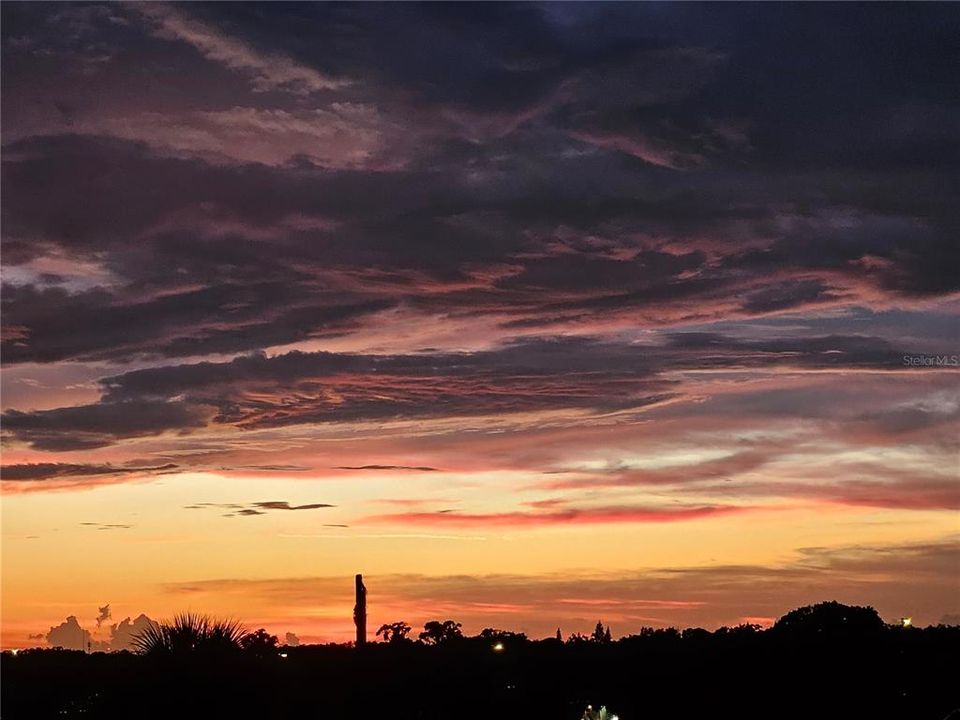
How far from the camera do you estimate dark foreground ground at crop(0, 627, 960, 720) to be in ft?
94.8

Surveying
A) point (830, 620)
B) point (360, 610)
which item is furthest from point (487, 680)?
point (830, 620)

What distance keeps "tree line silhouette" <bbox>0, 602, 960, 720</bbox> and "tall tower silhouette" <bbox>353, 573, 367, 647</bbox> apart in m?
1.24

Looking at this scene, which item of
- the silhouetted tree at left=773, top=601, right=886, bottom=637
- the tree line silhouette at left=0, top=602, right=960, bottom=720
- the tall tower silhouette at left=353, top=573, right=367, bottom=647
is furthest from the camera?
the silhouetted tree at left=773, top=601, right=886, bottom=637

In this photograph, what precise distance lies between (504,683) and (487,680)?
0.67 m

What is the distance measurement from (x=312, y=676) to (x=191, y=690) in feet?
59.2

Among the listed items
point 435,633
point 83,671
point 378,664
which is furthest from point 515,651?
point 435,633

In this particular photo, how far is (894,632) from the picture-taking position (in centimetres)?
6912

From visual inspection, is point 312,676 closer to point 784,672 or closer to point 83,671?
point 83,671

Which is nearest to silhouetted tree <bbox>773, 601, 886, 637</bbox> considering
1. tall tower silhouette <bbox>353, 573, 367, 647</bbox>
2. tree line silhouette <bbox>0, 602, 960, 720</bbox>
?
tree line silhouette <bbox>0, 602, 960, 720</bbox>

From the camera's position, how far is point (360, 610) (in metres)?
43.3

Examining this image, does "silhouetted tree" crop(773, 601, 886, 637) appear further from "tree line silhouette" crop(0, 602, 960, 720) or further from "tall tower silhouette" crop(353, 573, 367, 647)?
"tall tower silhouette" crop(353, 573, 367, 647)

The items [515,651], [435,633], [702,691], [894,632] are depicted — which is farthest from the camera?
[435,633]

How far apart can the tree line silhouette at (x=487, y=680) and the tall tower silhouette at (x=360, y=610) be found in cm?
124

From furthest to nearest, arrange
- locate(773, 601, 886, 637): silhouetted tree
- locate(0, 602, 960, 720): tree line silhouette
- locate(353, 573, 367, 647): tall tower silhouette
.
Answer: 1. locate(773, 601, 886, 637): silhouetted tree
2. locate(353, 573, 367, 647): tall tower silhouette
3. locate(0, 602, 960, 720): tree line silhouette
